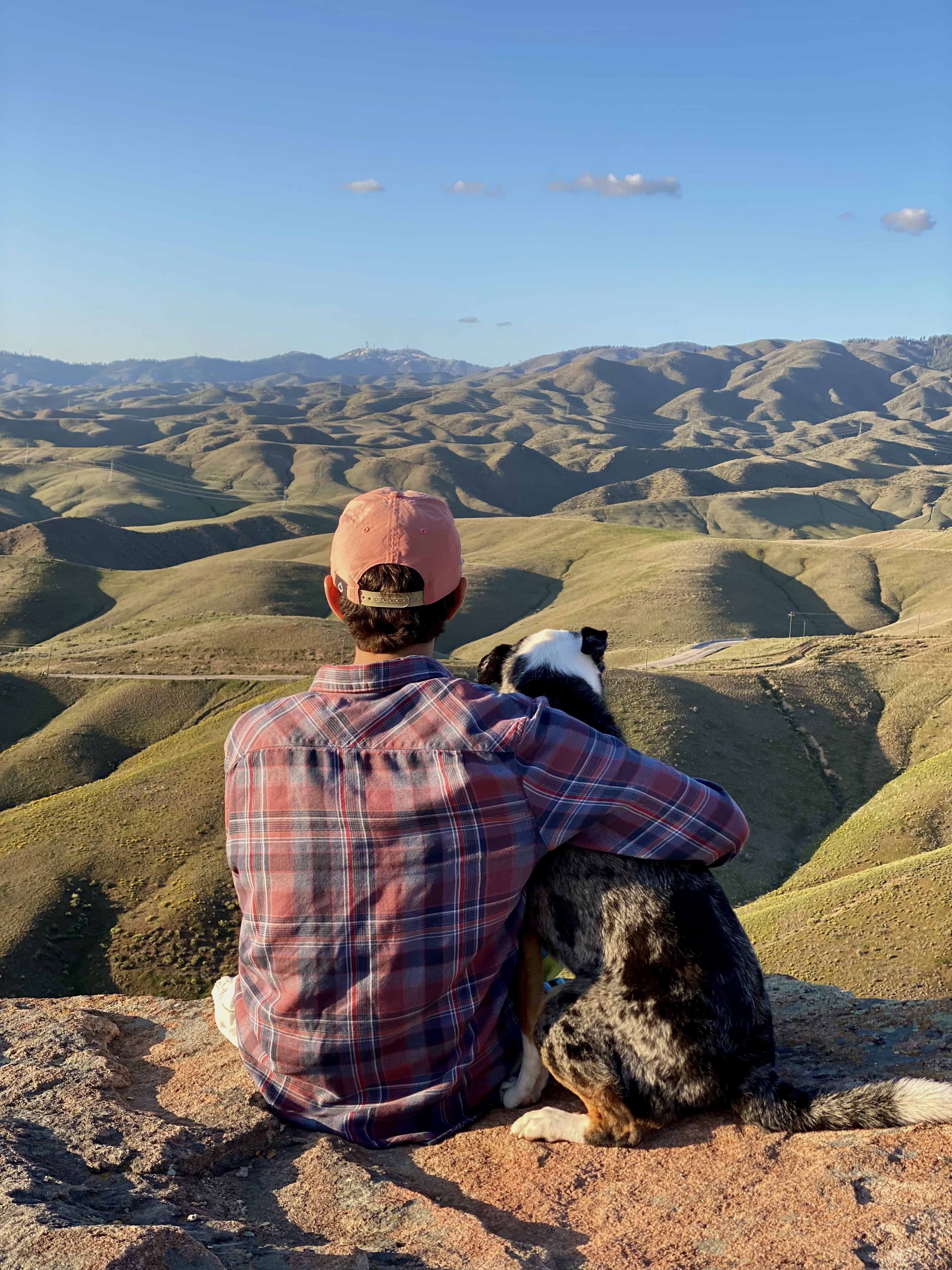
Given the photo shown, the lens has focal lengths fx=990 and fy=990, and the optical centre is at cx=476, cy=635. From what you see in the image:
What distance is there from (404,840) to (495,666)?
1827mm

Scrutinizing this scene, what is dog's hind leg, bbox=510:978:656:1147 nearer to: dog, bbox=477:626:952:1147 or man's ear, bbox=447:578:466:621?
dog, bbox=477:626:952:1147

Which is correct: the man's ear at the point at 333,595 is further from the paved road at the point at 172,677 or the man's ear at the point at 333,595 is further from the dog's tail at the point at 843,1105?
the paved road at the point at 172,677

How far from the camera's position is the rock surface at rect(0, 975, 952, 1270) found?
14.1 feet

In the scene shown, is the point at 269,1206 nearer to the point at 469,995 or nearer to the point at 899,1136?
the point at 469,995

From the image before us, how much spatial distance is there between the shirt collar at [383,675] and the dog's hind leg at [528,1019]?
174 centimetres

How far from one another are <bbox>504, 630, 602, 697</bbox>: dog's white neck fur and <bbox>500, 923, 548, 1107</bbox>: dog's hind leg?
5.32 feet

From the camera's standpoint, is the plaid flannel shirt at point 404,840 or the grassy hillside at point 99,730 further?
the grassy hillside at point 99,730

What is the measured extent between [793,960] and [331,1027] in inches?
1193

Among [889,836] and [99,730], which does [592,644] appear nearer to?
[889,836]

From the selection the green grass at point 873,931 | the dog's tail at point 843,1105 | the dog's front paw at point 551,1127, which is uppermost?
the dog's tail at point 843,1105

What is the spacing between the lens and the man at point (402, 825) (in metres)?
5.43

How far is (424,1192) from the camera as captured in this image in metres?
5.32

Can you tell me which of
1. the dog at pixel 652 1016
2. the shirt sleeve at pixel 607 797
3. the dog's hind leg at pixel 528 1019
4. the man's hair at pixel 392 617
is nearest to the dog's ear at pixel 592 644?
the dog at pixel 652 1016

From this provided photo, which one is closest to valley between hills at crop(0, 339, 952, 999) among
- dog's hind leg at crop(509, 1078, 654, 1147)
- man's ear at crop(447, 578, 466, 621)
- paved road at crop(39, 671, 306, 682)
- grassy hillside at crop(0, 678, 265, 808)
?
grassy hillside at crop(0, 678, 265, 808)
